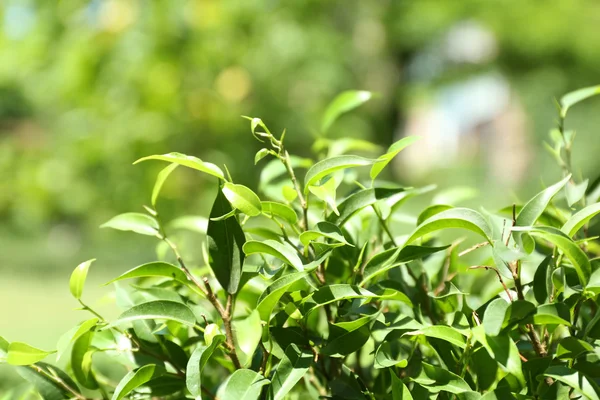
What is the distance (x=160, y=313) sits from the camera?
21.0 inches

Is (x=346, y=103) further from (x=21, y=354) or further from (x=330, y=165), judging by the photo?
(x=21, y=354)

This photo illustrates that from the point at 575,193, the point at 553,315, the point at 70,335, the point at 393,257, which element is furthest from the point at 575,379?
the point at 70,335

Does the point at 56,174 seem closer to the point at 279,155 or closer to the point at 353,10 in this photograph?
the point at 279,155

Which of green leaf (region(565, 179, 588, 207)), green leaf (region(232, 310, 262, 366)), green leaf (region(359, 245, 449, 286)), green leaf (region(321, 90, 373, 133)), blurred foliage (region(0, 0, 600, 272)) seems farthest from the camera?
blurred foliage (region(0, 0, 600, 272))

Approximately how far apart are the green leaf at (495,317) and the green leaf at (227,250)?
23cm

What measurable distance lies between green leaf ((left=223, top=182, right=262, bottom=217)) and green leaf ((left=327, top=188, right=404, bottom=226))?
96 millimetres

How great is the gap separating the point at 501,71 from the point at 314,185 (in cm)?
976

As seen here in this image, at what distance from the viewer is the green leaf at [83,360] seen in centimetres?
60

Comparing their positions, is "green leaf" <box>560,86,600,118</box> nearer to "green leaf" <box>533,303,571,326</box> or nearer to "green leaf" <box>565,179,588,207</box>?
"green leaf" <box>565,179,588,207</box>

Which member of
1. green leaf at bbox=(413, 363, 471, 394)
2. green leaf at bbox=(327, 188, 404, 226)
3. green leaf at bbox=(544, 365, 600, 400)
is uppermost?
green leaf at bbox=(327, 188, 404, 226)

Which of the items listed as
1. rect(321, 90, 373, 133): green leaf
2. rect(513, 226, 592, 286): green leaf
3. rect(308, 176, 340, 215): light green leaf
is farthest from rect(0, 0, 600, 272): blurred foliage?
rect(513, 226, 592, 286): green leaf

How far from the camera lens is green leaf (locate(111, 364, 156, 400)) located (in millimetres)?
525

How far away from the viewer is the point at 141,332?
626 mm

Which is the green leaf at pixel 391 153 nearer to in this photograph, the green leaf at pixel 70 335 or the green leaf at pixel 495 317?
the green leaf at pixel 495 317
